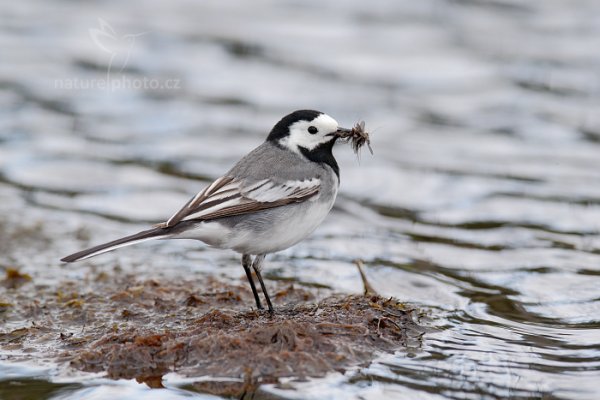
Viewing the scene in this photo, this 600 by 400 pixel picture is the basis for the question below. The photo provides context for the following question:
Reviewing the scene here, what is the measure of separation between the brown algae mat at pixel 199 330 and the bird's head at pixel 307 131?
137 cm

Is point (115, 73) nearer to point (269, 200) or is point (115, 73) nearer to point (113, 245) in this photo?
point (269, 200)

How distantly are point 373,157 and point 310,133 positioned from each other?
226 inches

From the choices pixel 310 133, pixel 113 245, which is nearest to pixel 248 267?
pixel 310 133

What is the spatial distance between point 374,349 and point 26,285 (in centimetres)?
395

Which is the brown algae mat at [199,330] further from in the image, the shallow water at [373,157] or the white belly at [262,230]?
the white belly at [262,230]

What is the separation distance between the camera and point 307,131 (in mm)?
8289

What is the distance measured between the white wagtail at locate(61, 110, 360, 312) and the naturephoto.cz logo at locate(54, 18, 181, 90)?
349 inches

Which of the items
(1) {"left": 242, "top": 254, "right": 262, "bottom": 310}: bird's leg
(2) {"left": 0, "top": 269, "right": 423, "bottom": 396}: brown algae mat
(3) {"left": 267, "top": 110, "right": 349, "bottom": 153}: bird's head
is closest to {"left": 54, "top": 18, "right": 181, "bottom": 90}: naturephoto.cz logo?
(2) {"left": 0, "top": 269, "right": 423, "bottom": 396}: brown algae mat

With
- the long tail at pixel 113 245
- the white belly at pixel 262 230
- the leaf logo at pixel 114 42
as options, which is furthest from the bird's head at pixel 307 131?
the leaf logo at pixel 114 42

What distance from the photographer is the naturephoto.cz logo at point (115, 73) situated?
55.5 ft

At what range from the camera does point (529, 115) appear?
49.2 feet

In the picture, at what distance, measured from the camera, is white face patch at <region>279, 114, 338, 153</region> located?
8.26 m

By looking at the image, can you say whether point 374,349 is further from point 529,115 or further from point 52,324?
point 529,115

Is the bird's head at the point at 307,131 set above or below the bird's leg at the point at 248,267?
above
